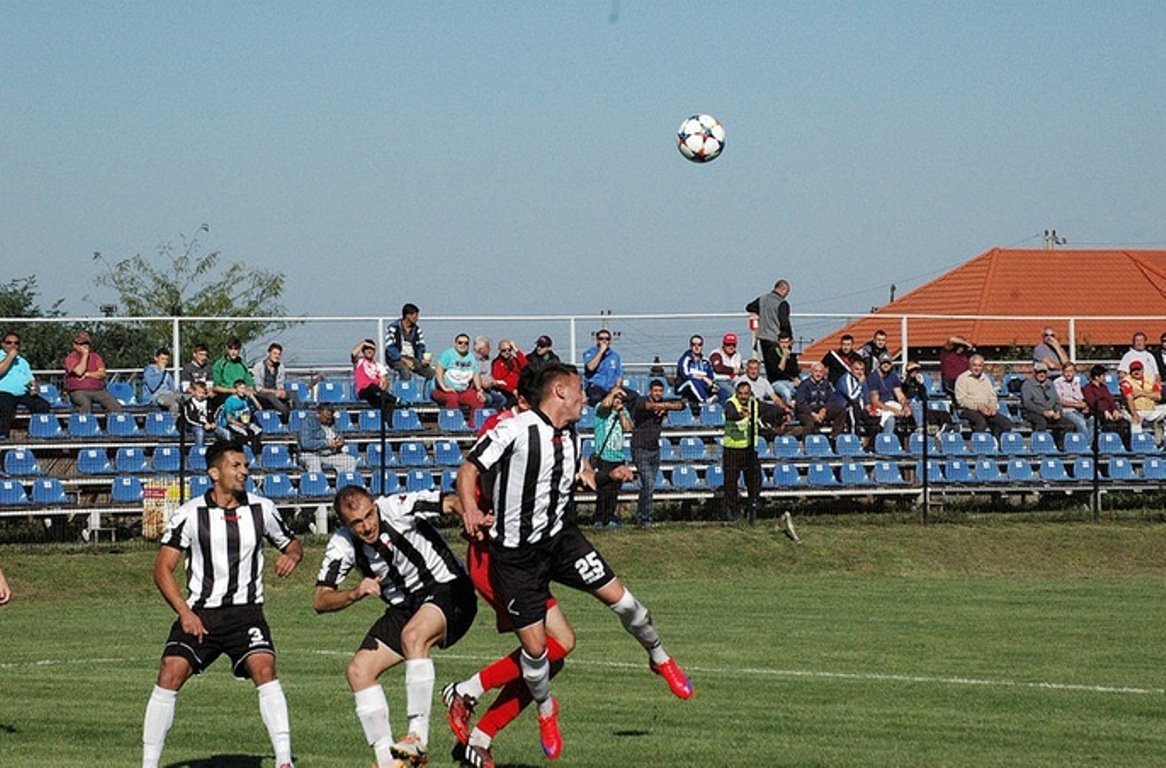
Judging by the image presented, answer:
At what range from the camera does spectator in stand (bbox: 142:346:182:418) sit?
78.6ft

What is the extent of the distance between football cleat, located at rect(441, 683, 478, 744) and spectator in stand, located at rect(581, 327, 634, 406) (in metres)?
15.2

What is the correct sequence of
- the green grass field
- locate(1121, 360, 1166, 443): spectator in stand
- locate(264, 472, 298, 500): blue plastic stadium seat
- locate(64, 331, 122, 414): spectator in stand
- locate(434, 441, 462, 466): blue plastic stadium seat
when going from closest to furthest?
1. the green grass field
2. locate(264, 472, 298, 500): blue plastic stadium seat
3. locate(434, 441, 462, 466): blue plastic stadium seat
4. locate(64, 331, 122, 414): spectator in stand
5. locate(1121, 360, 1166, 443): spectator in stand

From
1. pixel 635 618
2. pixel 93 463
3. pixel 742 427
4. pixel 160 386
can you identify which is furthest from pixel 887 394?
pixel 635 618

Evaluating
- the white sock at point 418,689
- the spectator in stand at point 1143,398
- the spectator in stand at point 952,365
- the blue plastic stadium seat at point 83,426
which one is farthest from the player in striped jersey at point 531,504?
the spectator in stand at point 1143,398

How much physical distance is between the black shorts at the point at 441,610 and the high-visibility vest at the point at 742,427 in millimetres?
14311

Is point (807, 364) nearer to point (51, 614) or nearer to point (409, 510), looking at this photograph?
point (51, 614)

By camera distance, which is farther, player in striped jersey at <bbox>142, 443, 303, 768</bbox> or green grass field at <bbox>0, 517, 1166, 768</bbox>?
green grass field at <bbox>0, 517, 1166, 768</bbox>

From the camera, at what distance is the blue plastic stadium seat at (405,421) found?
24.4 metres

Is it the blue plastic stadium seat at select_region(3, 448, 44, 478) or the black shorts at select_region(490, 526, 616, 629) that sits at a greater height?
Result: the black shorts at select_region(490, 526, 616, 629)

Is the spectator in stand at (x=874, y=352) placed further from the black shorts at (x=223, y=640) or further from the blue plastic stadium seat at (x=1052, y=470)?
the black shorts at (x=223, y=640)

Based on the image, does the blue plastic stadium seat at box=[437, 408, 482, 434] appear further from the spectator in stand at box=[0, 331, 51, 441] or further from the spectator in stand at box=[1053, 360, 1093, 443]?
the spectator in stand at box=[1053, 360, 1093, 443]

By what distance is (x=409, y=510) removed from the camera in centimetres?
887

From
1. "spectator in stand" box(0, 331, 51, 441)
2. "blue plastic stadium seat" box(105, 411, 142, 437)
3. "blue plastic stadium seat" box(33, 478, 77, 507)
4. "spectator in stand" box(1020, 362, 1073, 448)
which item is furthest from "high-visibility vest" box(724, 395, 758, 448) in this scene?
"spectator in stand" box(0, 331, 51, 441)

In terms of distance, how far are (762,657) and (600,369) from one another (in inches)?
419
